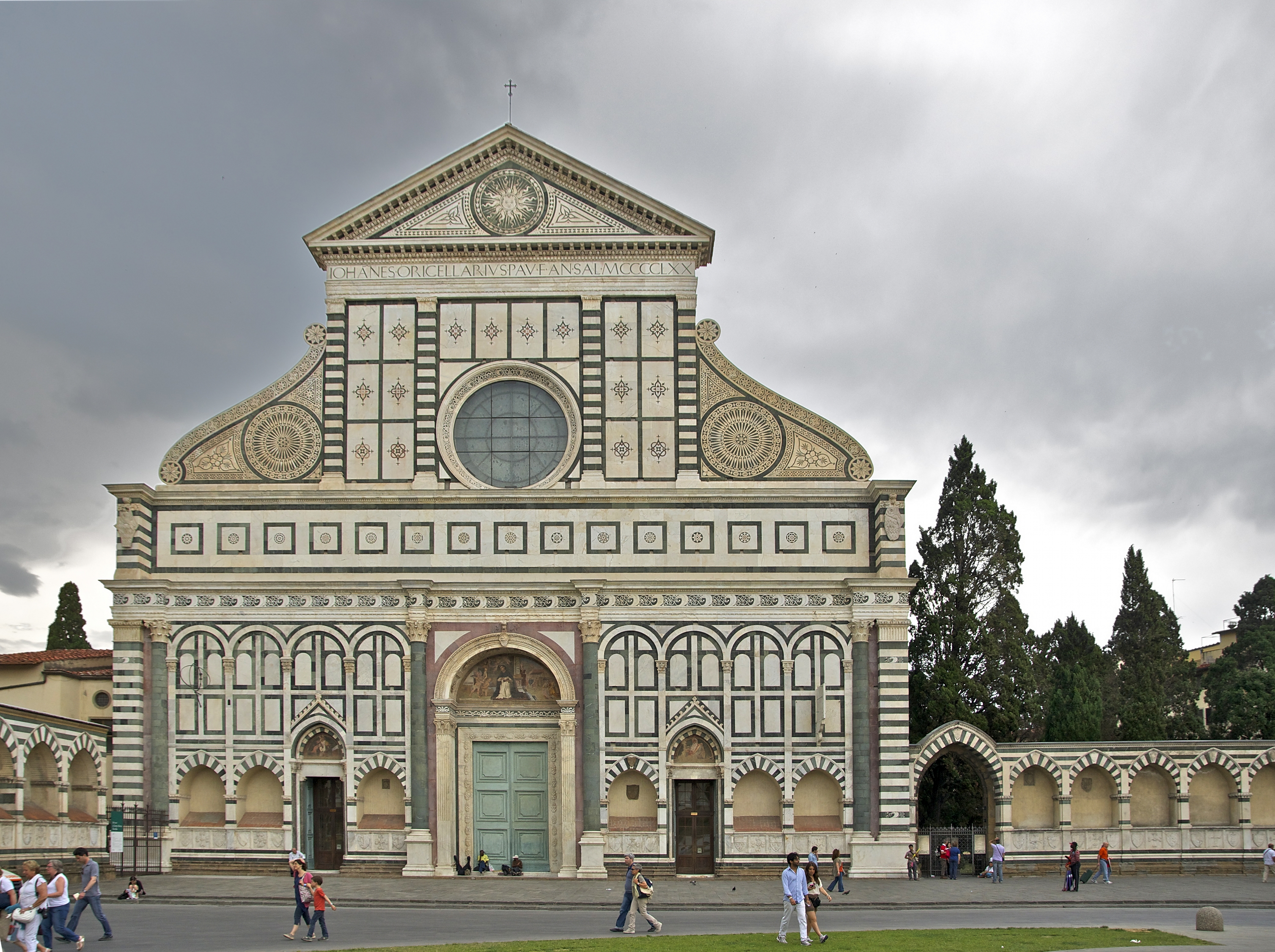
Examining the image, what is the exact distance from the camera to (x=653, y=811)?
32781 mm

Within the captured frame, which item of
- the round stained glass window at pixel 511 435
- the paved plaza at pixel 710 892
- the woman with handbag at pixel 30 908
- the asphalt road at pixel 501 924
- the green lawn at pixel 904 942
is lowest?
the paved plaza at pixel 710 892

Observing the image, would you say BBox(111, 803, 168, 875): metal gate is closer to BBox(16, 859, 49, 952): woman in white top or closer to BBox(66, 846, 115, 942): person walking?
BBox(66, 846, 115, 942): person walking

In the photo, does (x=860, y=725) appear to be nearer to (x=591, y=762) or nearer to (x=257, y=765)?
(x=591, y=762)

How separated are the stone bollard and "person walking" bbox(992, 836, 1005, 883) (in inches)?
388

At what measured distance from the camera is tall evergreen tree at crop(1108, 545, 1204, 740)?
143 ft

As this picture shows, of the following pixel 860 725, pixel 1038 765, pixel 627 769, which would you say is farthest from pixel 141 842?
pixel 1038 765

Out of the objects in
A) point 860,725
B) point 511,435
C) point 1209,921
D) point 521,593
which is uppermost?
point 511,435

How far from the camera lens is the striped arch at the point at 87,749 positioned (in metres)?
32.3

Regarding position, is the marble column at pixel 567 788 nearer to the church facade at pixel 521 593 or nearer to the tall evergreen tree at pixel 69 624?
the church facade at pixel 521 593

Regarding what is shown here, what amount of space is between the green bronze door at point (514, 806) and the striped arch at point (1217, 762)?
54.9ft

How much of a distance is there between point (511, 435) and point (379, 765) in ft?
29.4

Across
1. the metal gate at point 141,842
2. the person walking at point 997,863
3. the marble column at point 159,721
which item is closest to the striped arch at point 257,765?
the marble column at point 159,721

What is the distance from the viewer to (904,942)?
20.2 m

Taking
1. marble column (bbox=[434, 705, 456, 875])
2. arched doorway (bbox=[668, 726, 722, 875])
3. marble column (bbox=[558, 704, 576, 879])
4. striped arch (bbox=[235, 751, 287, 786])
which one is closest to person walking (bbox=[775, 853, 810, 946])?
arched doorway (bbox=[668, 726, 722, 875])
